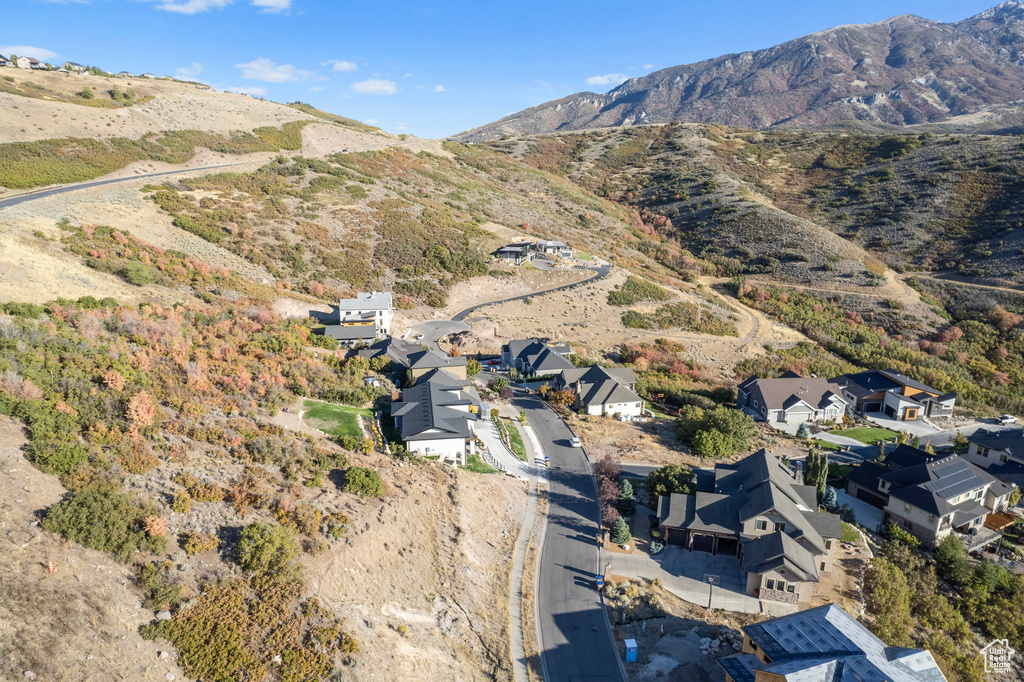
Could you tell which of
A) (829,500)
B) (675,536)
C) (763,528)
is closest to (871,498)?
(829,500)

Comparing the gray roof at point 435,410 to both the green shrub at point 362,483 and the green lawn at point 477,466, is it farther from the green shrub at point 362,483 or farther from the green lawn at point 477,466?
the green shrub at point 362,483

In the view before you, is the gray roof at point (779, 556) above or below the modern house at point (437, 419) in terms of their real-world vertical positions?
below

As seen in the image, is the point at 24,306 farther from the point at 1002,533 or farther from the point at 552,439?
the point at 1002,533

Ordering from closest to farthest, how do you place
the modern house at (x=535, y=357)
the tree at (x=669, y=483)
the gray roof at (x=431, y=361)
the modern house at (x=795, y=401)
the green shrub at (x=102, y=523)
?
the green shrub at (x=102, y=523) → the tree at (x=669, y=483) → the gray roof at (x=431, y=361) → the modern house at (x=795, y=401) → the modern house at (x=535, y=357)

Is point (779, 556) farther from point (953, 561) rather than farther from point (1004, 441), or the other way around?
point (1004, 441)

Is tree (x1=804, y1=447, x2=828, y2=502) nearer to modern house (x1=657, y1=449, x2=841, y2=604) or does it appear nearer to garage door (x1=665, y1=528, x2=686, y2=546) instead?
modern house (x1=657, y1=449, x2=841, y2=604)

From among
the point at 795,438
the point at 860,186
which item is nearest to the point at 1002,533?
the point at 795,438
